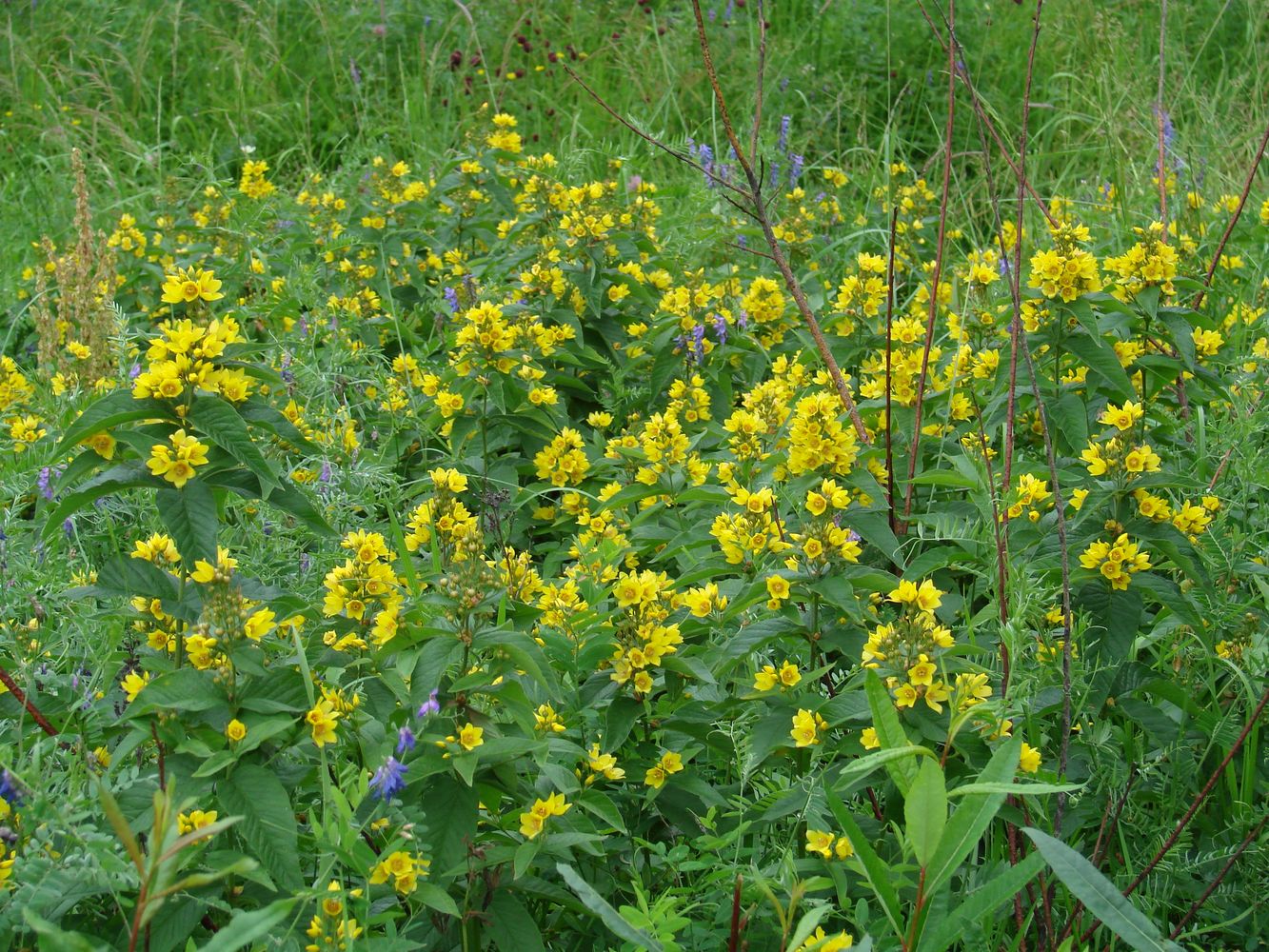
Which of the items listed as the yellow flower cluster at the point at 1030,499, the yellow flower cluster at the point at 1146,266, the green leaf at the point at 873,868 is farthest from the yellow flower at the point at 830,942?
the yellow flower cluster at the point at 1146,266

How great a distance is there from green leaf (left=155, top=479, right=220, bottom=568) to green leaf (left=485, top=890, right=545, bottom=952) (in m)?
0.57

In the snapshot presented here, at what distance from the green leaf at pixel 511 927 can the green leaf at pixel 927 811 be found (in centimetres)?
53

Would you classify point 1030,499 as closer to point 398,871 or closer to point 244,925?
point 398,871

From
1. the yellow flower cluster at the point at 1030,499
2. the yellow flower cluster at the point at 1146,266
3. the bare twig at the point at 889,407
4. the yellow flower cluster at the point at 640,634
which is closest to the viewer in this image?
the yellow flower cluster at the point at 640,634

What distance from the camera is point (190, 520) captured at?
1.67 meters

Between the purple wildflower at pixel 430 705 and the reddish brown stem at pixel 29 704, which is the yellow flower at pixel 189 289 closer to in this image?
the reddish brown stem at pixel 29 704

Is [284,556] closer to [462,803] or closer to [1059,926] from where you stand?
[462,803]

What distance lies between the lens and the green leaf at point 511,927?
160 centimetres

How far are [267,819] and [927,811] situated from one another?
73cm

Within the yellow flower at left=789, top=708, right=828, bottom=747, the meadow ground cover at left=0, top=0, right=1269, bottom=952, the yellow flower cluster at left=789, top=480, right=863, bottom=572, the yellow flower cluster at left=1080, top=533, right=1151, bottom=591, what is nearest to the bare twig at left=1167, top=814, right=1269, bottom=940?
the meadow ground cover at left=0, top=0, right=1269, bottom=952

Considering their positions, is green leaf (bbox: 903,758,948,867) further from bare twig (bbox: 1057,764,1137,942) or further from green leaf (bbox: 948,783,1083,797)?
bare twig (bbox: 1057,764,1137,942)

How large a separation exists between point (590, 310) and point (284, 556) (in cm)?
109

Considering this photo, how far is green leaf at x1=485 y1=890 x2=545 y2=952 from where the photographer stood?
1598mm

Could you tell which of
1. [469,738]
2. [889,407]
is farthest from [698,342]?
[469,738]
